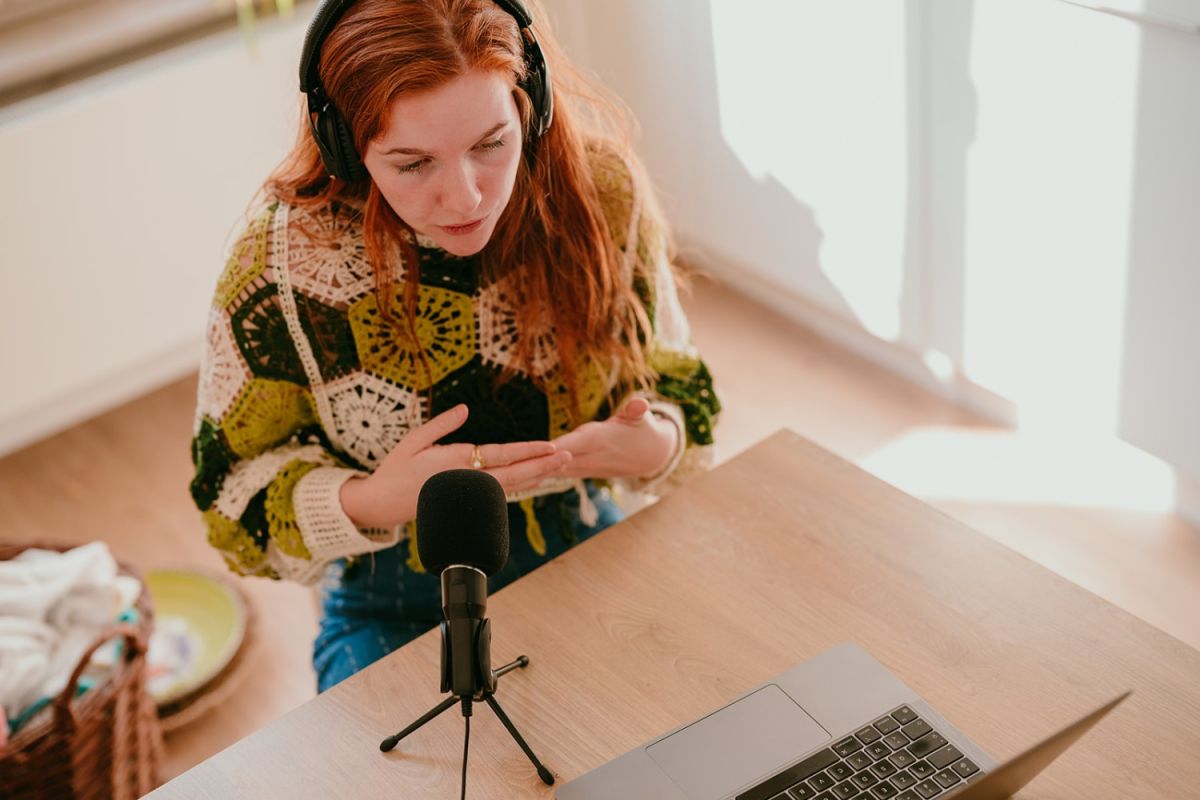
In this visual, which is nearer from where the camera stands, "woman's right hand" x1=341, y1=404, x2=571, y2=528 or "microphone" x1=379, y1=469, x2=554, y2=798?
"microphone" x1=379, y1=469, x2=554, y2=798

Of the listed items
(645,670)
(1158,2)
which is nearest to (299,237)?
(645,670)

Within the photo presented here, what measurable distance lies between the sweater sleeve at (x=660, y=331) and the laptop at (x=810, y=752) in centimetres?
41

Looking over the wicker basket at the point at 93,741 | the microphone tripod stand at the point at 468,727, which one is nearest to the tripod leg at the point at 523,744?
the microphone tripod stand at the point at 468,727

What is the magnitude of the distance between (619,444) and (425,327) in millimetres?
238

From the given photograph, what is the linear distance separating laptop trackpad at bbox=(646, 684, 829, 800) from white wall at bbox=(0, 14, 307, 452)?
1691 mm

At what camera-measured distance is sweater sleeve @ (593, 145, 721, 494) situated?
1.42 metres

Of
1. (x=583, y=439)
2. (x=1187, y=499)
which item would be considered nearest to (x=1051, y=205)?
(x=1187, y=499)

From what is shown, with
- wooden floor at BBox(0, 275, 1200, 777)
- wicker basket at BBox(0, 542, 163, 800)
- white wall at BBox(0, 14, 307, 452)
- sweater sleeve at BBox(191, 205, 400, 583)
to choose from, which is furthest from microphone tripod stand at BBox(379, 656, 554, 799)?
white wall at BBox(0, 14, 307, 452)

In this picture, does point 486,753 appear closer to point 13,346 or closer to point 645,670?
point 645,670

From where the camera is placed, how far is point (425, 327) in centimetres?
135

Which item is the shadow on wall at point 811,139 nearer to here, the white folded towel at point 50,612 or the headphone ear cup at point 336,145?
the headphone ear cup at point 336,145

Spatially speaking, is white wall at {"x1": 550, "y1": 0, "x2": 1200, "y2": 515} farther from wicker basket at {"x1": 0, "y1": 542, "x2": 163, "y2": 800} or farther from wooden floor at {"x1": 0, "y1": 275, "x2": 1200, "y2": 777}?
wicker basket at {"x1": 0, "y1": 542, "x2": 163, "y2": 800}

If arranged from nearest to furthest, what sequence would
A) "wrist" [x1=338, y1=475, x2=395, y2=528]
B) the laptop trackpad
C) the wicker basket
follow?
the laptop trackpad, "wrist" [x1=338, y1=475, x2=395, y2=528], the wicker basket

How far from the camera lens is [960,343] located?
7.82 feet
